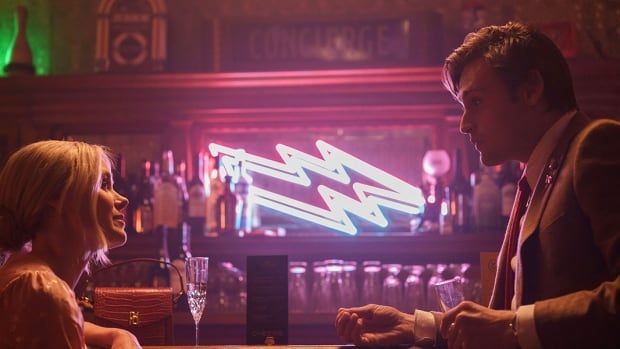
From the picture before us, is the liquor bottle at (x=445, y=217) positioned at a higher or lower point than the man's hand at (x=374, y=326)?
higher

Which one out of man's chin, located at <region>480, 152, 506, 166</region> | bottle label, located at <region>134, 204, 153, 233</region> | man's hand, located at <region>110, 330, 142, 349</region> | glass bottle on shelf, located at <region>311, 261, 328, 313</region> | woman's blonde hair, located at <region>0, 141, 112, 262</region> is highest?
man's chin, located at <region>480, 152, 506, 166</region>

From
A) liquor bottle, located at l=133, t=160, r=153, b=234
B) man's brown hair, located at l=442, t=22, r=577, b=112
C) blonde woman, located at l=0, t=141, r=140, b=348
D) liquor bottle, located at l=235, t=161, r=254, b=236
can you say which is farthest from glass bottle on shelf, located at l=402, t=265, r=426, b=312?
blonde woman, located at l=0, t=141, r=140, b=348

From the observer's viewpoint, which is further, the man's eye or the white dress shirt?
the man's eye

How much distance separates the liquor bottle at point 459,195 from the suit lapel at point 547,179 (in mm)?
2005

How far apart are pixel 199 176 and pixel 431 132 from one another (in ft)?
3.99

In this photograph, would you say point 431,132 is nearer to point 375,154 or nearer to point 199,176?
point 375,154

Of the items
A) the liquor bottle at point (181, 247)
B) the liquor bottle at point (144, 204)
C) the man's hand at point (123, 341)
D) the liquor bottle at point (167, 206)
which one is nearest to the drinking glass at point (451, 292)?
the man's hand at point (123, 341)

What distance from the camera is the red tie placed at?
6.41 ft

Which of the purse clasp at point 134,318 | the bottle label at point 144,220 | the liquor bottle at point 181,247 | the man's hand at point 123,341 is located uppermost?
the bottle label at point 144,220

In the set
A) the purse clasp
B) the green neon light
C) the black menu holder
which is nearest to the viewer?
the black menu holder

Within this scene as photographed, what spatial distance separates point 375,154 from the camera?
4043 mm

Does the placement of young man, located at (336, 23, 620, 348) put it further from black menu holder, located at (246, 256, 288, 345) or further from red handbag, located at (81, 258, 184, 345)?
red handbag, located at (81, 258, 184, 345)

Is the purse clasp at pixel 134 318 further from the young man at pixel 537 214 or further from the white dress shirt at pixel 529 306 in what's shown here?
the white dress shirt at pixel 529 306

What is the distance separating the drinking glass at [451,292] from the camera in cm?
212
